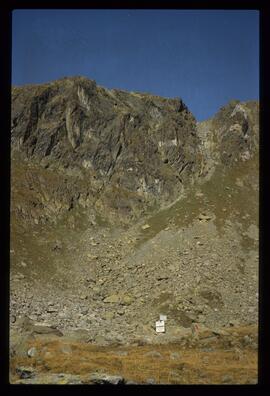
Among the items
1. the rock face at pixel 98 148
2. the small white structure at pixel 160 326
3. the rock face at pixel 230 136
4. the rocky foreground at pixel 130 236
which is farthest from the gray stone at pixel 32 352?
the rock face at pixel 230 136

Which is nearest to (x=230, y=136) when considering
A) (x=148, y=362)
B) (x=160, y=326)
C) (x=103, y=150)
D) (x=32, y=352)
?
(x=103, y=150)

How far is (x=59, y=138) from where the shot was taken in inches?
1613

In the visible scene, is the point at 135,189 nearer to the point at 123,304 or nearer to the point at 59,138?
the point at 59,138

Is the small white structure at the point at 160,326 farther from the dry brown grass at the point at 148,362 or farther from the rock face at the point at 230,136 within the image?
the rock face at the point at 230,136

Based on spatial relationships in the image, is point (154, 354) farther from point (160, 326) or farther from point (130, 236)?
point (130, 236)

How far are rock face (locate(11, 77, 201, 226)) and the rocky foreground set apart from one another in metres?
0.11

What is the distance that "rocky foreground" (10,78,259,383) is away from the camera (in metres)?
17.5

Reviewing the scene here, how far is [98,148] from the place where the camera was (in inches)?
1652

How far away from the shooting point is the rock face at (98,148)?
3909cm

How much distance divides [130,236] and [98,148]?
1056 cm

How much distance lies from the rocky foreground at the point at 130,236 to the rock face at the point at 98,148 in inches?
4.4

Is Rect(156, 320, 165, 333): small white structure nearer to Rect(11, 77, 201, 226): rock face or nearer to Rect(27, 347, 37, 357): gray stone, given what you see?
Rect(27, 347, 37, 357): gray stone

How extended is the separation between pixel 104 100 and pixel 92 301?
78.1ft
